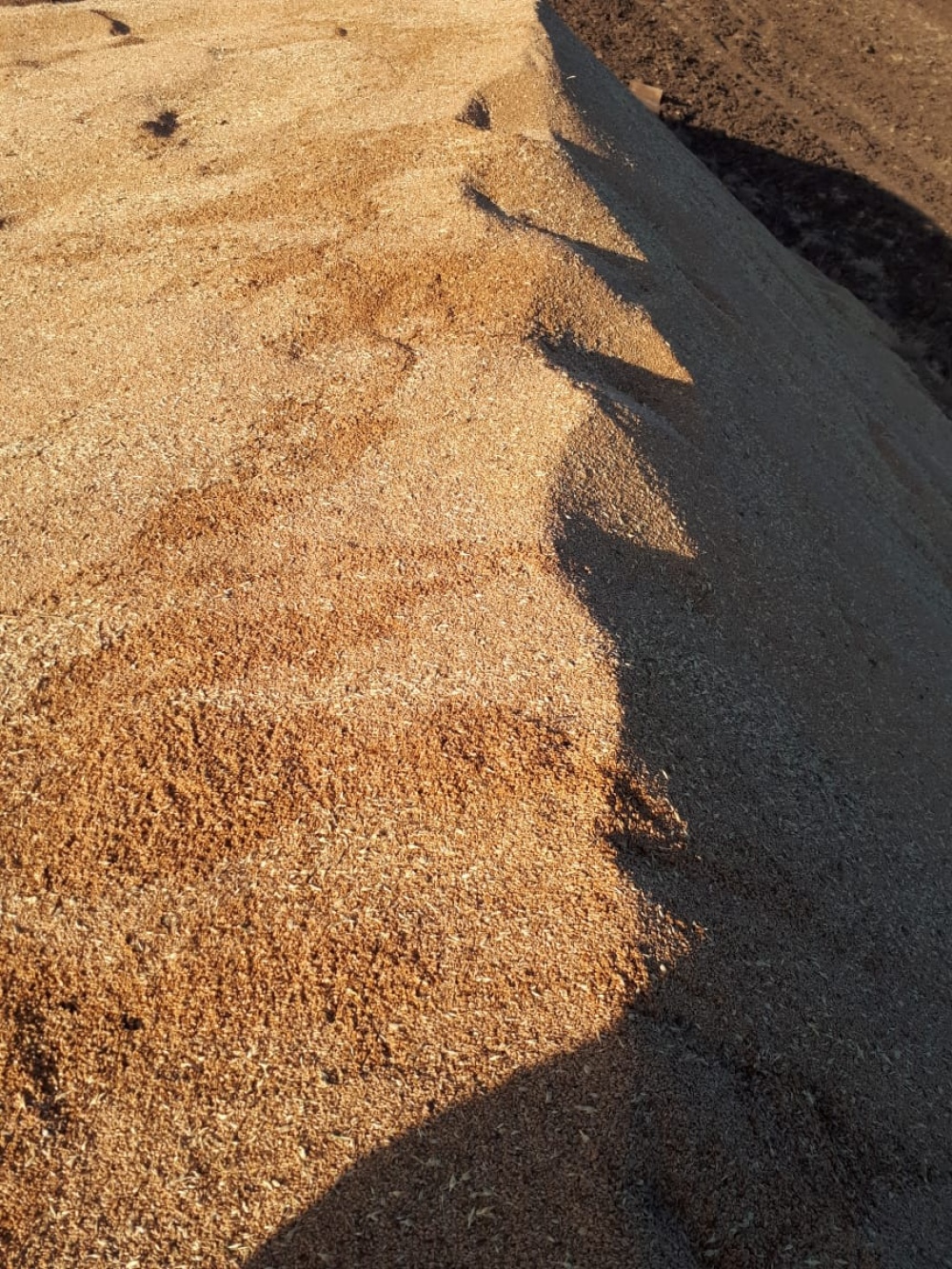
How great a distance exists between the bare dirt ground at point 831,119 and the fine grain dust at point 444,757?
614 centimetres

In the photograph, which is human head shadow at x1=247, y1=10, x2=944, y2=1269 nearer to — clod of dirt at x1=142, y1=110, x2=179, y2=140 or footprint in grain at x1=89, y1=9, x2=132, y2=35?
clod of dirt at x1=142, y1=110, x2=179, y2=140

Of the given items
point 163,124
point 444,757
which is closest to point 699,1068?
point 444,757

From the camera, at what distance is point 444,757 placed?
3.34 meters

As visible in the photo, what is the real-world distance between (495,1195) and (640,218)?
7164 mm

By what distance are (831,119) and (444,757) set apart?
14648mm

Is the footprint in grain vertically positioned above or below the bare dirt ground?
below

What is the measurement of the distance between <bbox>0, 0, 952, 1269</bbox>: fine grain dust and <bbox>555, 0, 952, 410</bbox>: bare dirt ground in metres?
6.14

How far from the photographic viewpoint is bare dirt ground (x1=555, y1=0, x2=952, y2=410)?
39.1ft

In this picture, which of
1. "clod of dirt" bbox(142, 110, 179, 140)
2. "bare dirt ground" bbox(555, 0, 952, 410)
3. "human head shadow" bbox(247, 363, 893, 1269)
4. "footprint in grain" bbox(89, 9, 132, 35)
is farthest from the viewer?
"bare dirt ground" bbox(555, 0, 952, 410)

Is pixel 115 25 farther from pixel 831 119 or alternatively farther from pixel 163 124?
pixel 831 119

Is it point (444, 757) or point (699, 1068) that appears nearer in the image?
point (699, 1068)

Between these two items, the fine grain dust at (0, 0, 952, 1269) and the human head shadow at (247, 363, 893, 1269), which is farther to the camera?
the fine grain dust at (0, 0, 952, 1269)

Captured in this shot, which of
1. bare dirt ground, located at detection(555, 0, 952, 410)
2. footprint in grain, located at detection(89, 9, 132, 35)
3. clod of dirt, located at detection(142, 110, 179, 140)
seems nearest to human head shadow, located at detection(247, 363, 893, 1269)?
clod of dirt, located at detection(142, 110, 179, 140)

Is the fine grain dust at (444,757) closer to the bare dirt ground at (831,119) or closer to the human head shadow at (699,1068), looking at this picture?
the human head shadow at (699,1068)
